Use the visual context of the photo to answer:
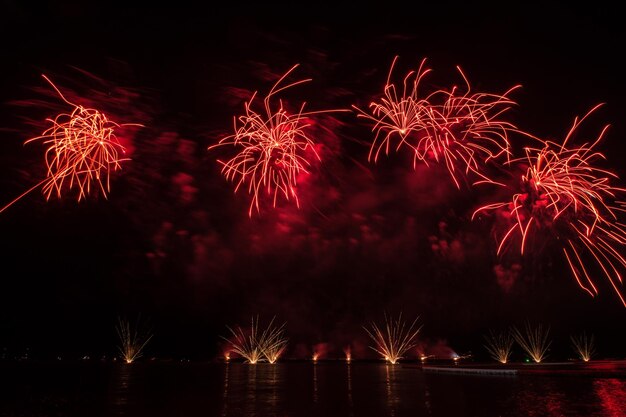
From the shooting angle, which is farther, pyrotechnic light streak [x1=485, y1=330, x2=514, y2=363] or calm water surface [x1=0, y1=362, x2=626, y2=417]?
pyrotechnic light streak [x1=485, y1=330, x2=514, y2=363]

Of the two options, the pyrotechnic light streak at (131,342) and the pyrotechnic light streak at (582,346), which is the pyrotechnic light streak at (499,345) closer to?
the pyrotechnic light streak at (582,346)

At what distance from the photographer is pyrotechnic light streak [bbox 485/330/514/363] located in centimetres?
4428

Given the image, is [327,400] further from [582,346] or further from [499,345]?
[582,346]

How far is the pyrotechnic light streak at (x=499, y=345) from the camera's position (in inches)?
1743

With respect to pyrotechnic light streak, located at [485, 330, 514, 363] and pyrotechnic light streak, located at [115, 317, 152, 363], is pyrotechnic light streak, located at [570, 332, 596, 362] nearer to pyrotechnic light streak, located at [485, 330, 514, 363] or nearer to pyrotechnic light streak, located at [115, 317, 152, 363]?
pyrotechnic light streak, located at [485, 330, 514, 363]

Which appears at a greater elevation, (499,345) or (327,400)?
(499,345)

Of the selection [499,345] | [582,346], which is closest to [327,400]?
[499,345]

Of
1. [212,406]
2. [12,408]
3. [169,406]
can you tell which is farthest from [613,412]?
[12,408]

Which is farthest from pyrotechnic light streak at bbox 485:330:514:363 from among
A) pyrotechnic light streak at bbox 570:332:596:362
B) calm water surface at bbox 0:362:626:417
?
calm water surface at bbox 0:362:626:417

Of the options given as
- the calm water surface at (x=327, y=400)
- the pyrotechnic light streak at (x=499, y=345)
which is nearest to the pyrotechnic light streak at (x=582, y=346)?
the pyrotechnic light streak at (x=499, y=345)

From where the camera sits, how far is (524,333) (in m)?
49.1

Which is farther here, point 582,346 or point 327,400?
point 582,346

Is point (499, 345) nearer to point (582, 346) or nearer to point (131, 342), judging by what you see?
point (582, 346)

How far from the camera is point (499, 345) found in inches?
1887
